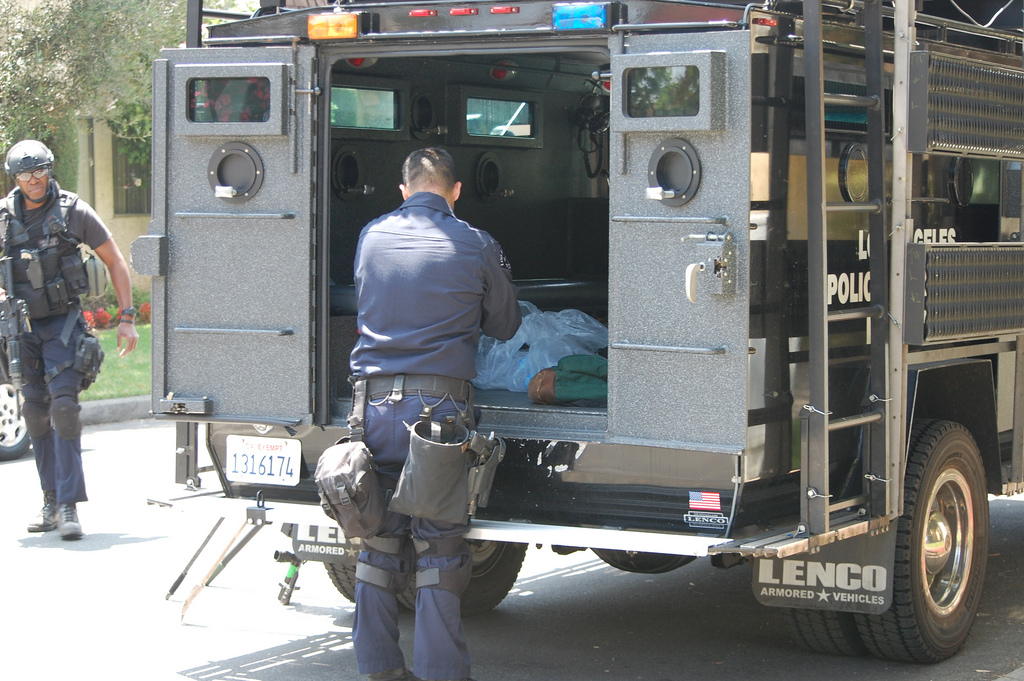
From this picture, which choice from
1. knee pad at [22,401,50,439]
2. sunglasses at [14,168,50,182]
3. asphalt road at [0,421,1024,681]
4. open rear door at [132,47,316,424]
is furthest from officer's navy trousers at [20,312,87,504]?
open rear door at [132,47,316,424]

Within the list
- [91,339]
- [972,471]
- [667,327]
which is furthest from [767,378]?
[91,339]

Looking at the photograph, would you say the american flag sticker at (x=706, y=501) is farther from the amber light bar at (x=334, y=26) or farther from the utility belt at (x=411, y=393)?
the amber light bar at (x=334, y=26)

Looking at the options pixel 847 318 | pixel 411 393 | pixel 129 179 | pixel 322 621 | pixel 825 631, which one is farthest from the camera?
pixel 129 179

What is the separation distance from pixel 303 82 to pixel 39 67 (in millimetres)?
11858

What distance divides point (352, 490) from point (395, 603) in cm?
51

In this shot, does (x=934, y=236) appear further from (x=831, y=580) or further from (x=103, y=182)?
(x=103, y=182)

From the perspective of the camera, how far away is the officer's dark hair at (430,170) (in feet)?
17.0

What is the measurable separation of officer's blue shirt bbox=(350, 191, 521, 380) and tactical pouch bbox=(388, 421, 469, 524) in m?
0.25

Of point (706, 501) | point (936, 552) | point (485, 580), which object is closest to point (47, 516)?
point (485, 580)

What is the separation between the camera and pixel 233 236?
17.8ft

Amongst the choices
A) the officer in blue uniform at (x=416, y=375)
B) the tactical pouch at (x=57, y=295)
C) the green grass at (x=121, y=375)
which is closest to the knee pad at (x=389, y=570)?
the officer in blue uniform at (x=416, y=375)

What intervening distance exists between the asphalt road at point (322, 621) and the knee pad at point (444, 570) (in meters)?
0.68

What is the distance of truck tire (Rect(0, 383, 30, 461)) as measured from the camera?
32.8 feet

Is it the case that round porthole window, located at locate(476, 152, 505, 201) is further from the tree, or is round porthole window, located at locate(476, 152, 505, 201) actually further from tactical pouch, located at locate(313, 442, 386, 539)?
the tree
